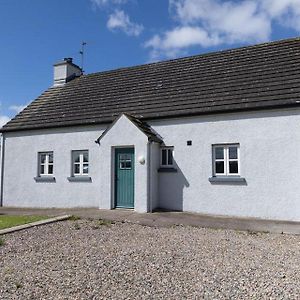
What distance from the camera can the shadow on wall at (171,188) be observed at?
494 inches

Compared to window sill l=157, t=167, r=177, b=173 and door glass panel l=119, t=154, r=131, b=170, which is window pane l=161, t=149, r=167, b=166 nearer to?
window sill l=157, t=167, r=177, b=173

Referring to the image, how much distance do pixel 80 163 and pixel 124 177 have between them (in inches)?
110

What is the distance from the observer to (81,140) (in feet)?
48.1

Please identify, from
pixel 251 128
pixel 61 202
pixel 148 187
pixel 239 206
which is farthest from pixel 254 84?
pixel 61 202

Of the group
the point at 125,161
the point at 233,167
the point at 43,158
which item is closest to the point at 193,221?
the point at 233,167

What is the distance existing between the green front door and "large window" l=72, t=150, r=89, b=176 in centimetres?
208

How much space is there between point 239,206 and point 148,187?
3.35 m

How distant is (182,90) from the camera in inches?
546

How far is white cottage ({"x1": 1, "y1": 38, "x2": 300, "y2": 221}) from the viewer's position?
1120 cm

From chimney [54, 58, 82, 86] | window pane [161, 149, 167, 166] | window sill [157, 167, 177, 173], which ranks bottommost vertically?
window sill [157, 167, 177, 173]

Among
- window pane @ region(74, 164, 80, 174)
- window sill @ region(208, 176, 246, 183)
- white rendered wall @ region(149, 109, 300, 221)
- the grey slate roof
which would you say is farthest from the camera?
window pane @ region(74, 164, 80, 174)

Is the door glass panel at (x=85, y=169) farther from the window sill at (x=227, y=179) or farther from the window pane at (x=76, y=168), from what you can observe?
the window sill at (x=227, y=179)

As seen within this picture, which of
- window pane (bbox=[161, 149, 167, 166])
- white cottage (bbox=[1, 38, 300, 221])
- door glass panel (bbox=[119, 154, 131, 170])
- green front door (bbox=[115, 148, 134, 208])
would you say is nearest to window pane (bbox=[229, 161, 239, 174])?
white cottage (bbox=[1, 38, 300, 221])

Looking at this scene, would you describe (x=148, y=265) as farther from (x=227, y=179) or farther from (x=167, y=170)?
(x=167, y=170)
